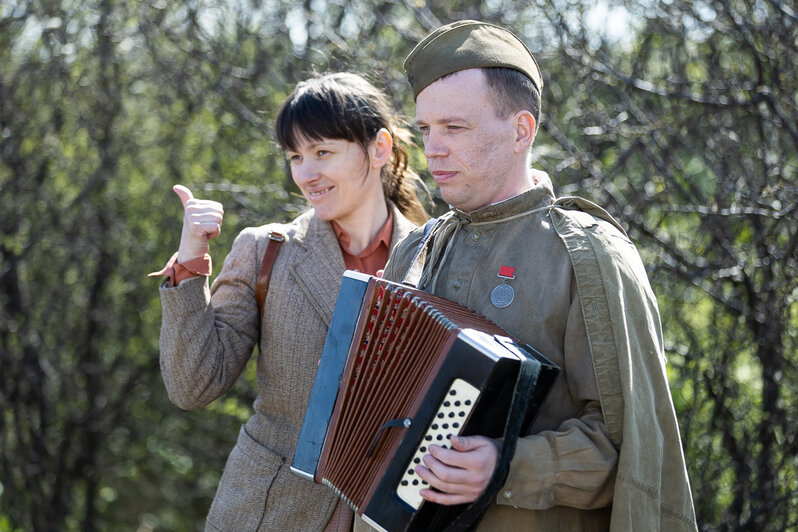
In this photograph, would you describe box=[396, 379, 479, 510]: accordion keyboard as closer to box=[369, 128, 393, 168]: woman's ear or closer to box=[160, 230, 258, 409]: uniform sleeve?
box=[160, 230, 258, 409]: uniform sleeve

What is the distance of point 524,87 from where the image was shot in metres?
2.19

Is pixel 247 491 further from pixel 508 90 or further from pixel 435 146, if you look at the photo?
pixel 508 90

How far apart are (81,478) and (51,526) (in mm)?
514

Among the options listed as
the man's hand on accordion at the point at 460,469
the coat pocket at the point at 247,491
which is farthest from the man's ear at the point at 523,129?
the coat pocket at the point at 247,491

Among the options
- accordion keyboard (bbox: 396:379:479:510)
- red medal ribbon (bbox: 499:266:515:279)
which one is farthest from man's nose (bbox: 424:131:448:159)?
accordion keyboard (bbox: 396:379:479:510)

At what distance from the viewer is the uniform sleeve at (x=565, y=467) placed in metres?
1.91

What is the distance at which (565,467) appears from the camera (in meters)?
1.91

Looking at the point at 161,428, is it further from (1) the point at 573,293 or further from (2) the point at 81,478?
(1) the point at 573,293

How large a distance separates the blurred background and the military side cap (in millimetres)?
1336

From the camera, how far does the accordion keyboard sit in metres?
1.90

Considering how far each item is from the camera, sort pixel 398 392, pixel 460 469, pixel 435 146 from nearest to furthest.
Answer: pixel 460 469 → pixel 398 392 → pixel 435 146

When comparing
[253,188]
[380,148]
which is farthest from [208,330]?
[253,188]

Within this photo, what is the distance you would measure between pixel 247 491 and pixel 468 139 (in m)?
1.30

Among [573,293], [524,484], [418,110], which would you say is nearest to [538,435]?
[524,484]
